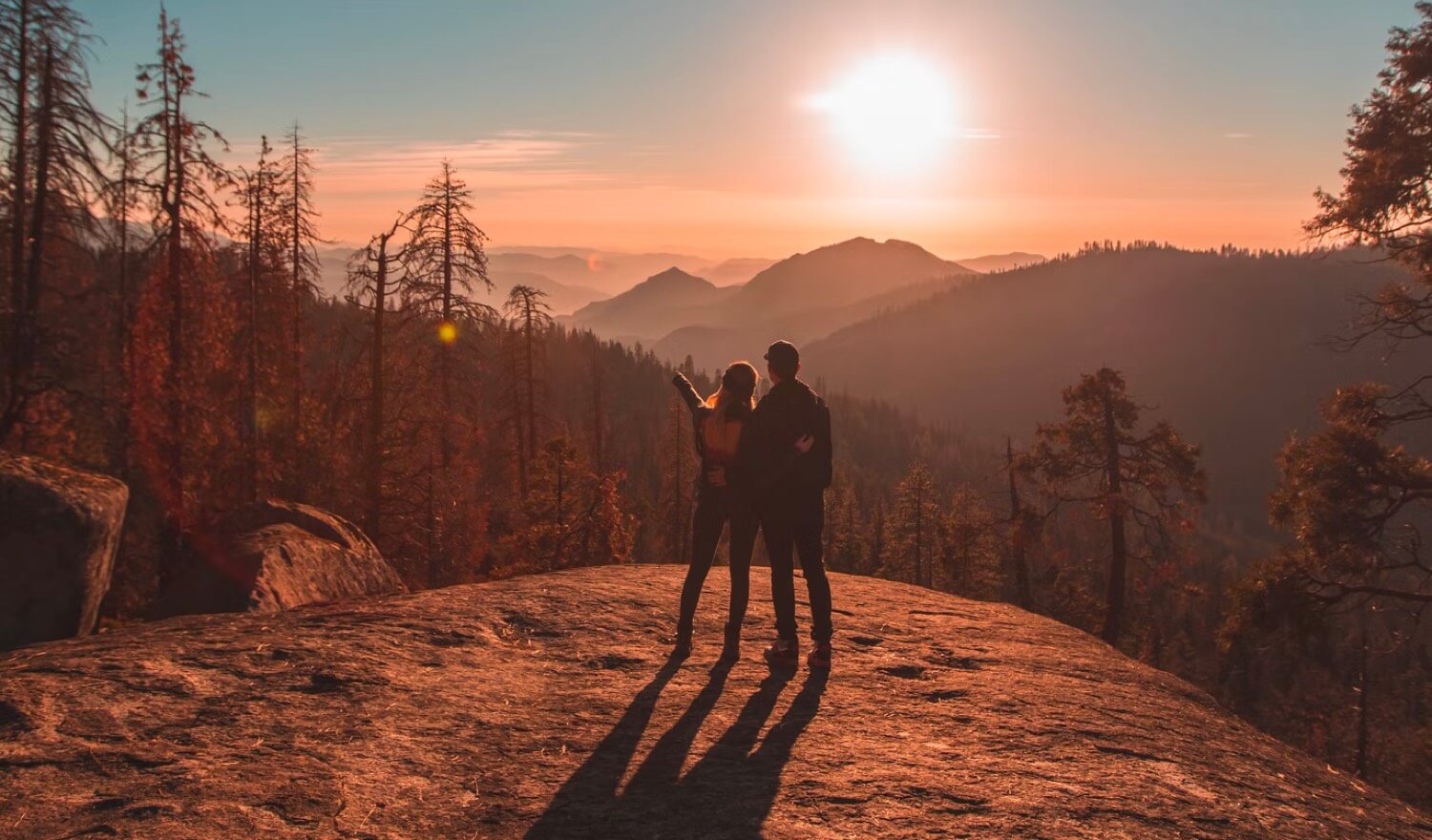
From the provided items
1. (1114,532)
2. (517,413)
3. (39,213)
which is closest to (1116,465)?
(1114,532)

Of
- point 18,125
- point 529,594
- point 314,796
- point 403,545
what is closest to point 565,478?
point 403,545

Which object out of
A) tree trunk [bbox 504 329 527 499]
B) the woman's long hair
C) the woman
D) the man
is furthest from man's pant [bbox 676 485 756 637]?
tree trunk [bbox 504 329 527 499]

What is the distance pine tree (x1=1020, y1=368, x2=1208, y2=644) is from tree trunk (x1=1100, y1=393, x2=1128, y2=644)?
24 mm

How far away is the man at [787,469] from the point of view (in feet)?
22.2

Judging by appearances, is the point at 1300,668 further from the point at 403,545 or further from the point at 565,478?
the point at 403,545

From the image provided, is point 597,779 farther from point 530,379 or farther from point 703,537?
point 530,379

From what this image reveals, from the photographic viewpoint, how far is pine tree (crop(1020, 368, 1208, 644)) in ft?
70.7

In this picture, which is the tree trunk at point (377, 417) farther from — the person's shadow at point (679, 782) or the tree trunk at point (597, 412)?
the tree trunk at point (597, 412)

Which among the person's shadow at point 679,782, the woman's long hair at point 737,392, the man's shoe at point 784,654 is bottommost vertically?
the person's shadow at point 679,782

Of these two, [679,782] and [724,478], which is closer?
[679,782]

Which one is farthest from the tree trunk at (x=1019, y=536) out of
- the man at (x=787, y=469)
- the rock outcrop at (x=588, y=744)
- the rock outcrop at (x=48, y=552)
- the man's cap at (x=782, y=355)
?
the rock outcrop at (x=48, y=552)

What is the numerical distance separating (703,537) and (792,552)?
0.81m

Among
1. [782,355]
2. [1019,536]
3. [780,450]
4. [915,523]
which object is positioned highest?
[782,355]

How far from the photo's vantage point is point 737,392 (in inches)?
273
